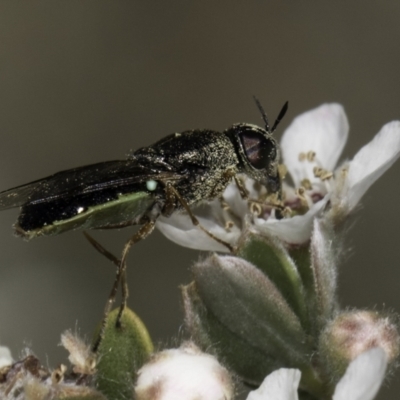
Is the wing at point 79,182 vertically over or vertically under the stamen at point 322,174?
over

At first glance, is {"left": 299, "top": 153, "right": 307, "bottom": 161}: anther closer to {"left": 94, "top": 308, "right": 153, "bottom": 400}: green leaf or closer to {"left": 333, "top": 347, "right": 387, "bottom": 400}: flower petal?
{"left": 94, "top": 308, "right": 153, "bottom": 400}: green leaf

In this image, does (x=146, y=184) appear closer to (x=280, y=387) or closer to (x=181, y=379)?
(x=181, y=379)

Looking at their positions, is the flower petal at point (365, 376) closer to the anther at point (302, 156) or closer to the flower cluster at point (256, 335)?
the flower cluster at point (256, 335)

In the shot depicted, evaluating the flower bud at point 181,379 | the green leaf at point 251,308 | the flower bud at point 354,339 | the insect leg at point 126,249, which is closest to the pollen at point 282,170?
the insect leg at point 126,249

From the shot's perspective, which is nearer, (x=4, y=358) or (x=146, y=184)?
(x=4, y=358)

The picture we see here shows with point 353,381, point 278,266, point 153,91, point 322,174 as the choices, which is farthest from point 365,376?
point 153,91

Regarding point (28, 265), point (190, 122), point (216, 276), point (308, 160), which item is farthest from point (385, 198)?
point (216, 276)
